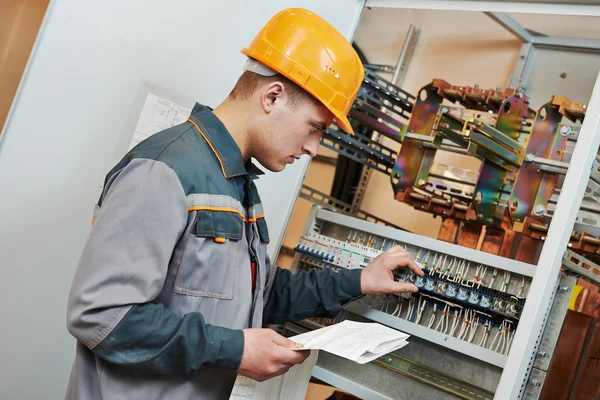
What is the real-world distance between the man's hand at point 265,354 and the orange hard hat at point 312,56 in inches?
20.6

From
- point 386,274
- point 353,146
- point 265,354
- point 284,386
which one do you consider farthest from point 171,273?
point 353,146

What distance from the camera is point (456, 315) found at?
1734mm

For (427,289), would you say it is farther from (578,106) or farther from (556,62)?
(556,62)

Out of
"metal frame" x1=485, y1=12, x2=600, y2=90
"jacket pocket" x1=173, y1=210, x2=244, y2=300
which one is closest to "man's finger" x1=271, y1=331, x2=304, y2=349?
"jacket pocket" x1=173, y1=210, x2=244, y2=300

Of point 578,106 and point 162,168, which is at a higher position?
point 578,106

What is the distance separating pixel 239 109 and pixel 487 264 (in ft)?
2.60

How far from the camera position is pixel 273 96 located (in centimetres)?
137

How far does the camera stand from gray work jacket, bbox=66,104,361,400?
112 cm

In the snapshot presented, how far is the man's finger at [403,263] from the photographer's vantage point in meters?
1.72

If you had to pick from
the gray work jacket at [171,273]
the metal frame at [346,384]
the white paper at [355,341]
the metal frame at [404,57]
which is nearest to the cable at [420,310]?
the metal frame at [346,384]

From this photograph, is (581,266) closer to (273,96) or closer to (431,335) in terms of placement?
(431,335)

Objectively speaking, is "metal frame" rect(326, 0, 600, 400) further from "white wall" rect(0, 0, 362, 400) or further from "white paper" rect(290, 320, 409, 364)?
"white wall" rect(0, 0, 362, 400)

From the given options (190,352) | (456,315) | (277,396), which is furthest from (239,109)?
(456,315)

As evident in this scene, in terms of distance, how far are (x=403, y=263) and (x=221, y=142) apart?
0.68 m
